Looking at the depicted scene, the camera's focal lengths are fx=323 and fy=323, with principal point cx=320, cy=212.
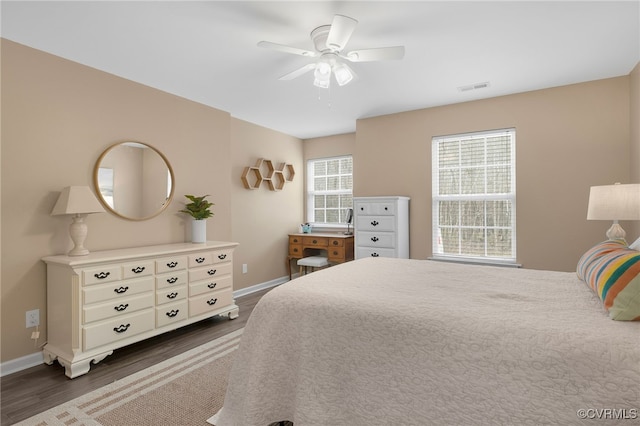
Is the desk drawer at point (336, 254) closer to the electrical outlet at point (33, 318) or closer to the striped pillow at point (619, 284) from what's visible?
the electrical outlet at point (33, 318)

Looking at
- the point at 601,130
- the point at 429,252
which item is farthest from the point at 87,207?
the point at 601,130

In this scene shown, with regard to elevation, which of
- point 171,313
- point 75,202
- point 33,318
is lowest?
point 171,313

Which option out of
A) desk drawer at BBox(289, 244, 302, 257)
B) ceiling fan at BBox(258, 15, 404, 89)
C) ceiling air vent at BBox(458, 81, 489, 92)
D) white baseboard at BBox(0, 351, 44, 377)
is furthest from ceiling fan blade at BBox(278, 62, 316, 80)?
desk drawer at BBox(289, 244, 302, 257)

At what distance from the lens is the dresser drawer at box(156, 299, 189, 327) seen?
2.91 m

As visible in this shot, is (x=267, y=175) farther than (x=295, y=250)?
No

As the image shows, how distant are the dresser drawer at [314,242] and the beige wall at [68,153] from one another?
1.39m

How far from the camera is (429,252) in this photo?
4141 mm

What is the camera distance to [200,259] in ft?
10.8

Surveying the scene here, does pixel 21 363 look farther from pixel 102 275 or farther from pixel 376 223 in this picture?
pixel 376 223

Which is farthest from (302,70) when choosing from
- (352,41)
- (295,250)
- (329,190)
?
(295,250)

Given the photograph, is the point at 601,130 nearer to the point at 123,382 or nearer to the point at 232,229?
the point at 232,229

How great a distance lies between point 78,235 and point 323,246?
317 centimetres

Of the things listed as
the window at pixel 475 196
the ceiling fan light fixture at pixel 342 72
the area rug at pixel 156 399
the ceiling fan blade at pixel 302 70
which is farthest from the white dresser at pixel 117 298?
the window at pixel 475 196

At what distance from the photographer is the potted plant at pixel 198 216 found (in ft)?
11.9
